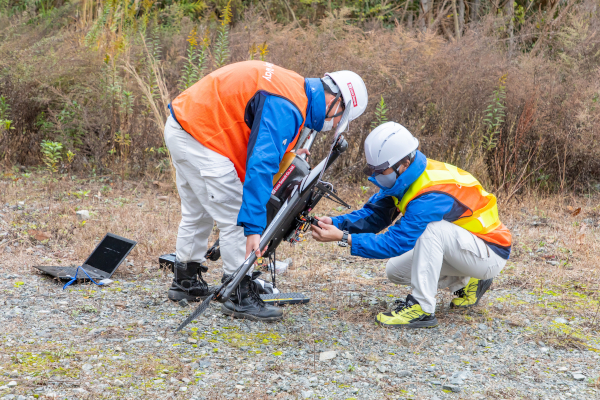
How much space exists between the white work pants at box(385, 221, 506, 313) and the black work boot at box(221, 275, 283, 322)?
95 centimetres

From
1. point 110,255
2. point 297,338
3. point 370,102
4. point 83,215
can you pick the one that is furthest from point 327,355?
point 370,102

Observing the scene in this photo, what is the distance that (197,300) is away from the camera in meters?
4.08

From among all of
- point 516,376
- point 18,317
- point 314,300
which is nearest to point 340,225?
point 314,300

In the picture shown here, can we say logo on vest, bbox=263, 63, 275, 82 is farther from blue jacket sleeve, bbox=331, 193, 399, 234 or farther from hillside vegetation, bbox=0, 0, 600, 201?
hillside vegetation, bbox=0, 0, 600, 201

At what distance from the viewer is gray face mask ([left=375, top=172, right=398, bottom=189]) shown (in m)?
3.70

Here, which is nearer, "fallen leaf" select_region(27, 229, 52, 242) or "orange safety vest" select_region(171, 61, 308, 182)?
"orange safety vest" select_region(171, 61, 308, 182)

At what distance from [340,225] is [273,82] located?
3.89 ft

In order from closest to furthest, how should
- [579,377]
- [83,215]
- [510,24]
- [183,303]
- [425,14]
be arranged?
[579,377], [183,303], [83,215], [510,24], [425,14]

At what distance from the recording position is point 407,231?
12.0 ft

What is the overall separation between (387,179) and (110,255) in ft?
7.64

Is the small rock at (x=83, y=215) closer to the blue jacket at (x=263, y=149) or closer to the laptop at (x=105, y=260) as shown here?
the laptop at (x=105, y=260)

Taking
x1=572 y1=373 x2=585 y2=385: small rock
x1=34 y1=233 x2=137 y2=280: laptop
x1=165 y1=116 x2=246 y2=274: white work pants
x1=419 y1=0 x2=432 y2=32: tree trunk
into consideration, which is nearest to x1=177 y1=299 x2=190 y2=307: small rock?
x1=165 y1=116 x2=246 y2=274: white work pants

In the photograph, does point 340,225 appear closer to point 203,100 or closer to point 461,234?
point 461,234

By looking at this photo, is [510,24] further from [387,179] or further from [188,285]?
[188,285]
